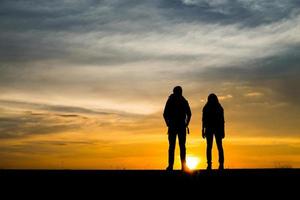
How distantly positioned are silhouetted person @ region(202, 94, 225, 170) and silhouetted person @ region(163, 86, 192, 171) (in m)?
0.86

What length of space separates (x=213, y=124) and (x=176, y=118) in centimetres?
153

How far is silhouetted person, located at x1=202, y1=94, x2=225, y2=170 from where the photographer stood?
661 inches

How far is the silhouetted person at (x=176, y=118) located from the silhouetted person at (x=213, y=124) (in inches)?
34.0

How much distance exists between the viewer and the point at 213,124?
16938 mm

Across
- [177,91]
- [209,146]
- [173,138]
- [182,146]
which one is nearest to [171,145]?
[173,138]

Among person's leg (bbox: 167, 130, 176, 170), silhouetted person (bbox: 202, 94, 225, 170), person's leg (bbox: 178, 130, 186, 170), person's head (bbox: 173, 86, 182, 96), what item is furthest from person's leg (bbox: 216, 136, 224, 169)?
person's head (bbox: 173, 86, 182, 96)

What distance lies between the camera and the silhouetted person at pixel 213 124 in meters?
16.8

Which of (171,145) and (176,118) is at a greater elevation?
(176,118)
